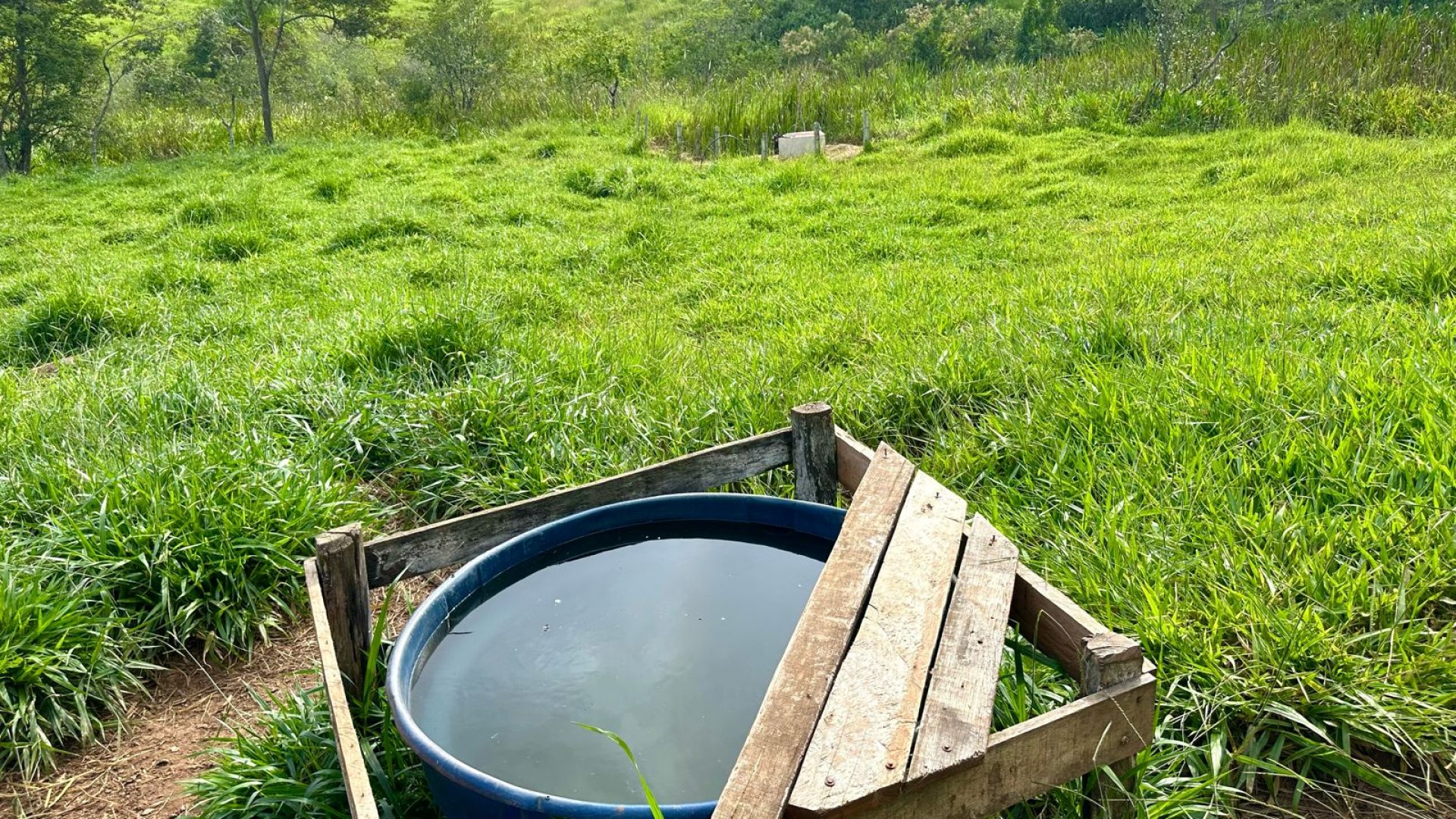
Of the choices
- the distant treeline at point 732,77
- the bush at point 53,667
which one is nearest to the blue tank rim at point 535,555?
the bush at point 53,667

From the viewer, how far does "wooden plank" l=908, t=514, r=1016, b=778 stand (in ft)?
4.86

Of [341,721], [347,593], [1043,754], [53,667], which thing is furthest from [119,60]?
[1043,754]

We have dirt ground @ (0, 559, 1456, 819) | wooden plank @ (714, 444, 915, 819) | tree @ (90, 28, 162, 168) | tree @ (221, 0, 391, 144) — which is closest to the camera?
wooden plank @ (714, 444, 915, 819)

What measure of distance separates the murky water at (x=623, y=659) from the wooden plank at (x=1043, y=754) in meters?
0.38

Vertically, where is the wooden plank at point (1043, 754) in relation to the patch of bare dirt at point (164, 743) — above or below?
above

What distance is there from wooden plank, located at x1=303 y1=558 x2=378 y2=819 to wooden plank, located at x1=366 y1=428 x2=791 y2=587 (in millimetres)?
202

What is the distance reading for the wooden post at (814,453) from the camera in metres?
2.67

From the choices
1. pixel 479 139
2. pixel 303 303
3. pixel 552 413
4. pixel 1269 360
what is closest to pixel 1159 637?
pixel 1269 360

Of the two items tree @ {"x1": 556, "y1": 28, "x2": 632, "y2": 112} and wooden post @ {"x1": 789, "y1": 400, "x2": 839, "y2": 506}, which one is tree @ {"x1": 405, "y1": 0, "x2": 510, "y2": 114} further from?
wooden post @ {"x1": 789, "y1": 400, "x2": 839, "y2": 506}

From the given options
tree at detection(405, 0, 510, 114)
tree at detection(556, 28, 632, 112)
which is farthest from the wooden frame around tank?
tree at detection(405, 0, 510, 114)

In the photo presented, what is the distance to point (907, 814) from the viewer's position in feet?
4.83

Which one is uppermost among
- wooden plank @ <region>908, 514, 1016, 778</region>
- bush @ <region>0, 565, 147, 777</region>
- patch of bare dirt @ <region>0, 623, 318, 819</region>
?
wooden plank @ <region>908, 514, 1016, 778</region>

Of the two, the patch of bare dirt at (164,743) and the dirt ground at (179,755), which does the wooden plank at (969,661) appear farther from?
the patch of bare dirt at (164,743)

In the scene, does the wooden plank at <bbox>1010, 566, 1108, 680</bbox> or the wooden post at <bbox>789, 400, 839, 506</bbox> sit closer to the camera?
the wooden plank at <bbox>1010, 566, 1108, 680</bbox>
